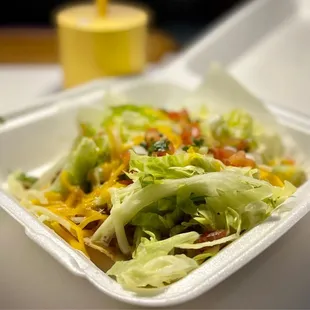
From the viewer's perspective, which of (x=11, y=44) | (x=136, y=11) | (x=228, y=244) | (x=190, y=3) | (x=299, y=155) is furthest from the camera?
(x=190, y=3)

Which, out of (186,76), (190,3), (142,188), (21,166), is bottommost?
(190,3)

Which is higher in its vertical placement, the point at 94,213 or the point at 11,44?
the point at 94,213

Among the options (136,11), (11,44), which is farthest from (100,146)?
(11,44)

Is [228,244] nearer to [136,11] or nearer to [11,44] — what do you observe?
[136,11]

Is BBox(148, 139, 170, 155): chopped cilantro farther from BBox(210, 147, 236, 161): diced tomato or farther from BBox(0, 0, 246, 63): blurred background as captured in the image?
BBox(0, 0, 246, 63): blurred background

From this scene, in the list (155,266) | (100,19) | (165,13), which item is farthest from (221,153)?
(165,13)

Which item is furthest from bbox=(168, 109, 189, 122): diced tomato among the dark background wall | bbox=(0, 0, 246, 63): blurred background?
the dark background wall

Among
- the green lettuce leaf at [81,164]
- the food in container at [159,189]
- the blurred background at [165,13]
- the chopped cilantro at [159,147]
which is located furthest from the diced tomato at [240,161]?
the blurred background at [165,13]
